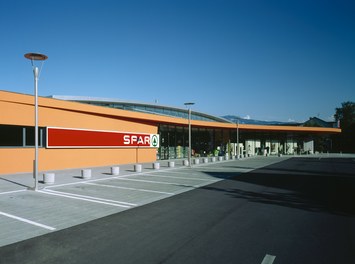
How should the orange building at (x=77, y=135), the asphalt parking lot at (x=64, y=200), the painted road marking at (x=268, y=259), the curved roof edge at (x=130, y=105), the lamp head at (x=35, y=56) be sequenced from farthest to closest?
the curved roof edge at (x=130, y=105)
the orange building at (x=77, y=135)
the lamp head at (x=35, y=56)
the asphalt parking lot at (x=64, y=200)
the painted road marking at (x=268, y=259)

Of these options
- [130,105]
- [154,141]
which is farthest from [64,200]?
[130,105]

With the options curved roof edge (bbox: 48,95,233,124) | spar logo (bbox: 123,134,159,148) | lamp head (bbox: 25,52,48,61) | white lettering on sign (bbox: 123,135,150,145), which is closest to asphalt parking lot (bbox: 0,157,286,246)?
lamp head (bbox: 25,52,48,61)

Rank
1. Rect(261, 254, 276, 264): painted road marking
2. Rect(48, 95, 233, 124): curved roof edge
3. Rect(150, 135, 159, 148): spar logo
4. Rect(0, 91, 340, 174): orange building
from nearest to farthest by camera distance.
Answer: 1. Rect(261, 254, 276, 264): painted road marking
2. Rect(0, 91, 340, 174): orange building
3. Rect(150, 135, 159, 148): spar logo
4. Rect(48, 95, 233, 124): curved roof edge

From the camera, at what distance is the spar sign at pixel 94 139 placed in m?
21.5

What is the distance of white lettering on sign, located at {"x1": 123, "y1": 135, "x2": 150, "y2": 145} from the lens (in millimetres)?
28594

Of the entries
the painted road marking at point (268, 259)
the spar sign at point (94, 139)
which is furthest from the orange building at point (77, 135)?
the painted road marking at point (268, 259)

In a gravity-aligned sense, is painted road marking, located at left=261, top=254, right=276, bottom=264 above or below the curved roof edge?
below

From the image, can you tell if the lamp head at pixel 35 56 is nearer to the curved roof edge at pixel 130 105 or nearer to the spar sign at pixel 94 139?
the spar sign at pixel 94 139

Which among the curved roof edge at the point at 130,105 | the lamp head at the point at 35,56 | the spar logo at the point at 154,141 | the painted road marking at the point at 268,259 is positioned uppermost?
the curved roof edge at the point at 130,105

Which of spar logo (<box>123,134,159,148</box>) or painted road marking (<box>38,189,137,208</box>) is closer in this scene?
painted road marking (<box>38,189,137,208</box>)

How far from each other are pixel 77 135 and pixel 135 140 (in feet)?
25.4

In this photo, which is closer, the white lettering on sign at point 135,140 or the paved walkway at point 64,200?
the paved walkway at point 64,200

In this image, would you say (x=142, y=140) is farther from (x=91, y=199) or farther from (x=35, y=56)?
(x=91, y=199)

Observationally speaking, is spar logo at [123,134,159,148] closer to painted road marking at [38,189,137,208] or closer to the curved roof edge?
the curved roof edge
